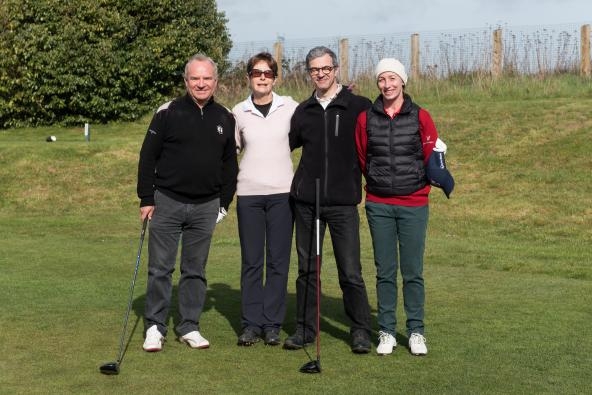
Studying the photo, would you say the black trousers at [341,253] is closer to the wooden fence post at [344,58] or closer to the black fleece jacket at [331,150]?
the black fleece jacket at [331,150]

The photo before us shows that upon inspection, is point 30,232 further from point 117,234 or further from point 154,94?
point 154,94

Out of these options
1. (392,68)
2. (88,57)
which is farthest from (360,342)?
(88,57)

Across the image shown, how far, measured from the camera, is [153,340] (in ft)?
24.3

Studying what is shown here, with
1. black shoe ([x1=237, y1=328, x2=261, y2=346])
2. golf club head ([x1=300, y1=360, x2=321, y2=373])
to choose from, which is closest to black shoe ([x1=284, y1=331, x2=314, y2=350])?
black shoe ([x1=237, y1=328, x2=261, y2=346])

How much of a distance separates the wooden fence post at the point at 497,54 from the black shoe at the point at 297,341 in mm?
20037

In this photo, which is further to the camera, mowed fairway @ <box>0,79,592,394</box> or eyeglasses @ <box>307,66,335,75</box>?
eyeglasses @ <box>307,66,335,75</box>

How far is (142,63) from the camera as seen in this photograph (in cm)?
2753

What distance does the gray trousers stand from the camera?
756 centimetres

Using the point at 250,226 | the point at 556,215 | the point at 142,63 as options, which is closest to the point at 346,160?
the point at 250,226

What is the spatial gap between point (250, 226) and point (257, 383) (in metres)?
1.45

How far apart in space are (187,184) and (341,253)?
1.12m

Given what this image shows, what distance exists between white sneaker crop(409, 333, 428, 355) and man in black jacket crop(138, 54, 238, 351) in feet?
4.51

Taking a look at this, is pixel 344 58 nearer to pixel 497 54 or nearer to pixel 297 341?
pixel 497 54

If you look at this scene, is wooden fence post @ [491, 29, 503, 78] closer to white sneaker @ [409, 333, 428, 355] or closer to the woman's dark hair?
the woman's dark hair
